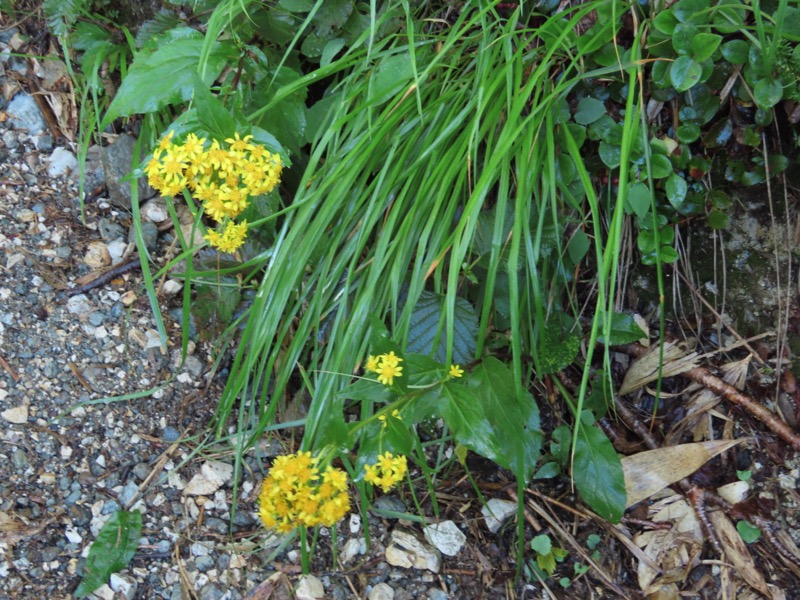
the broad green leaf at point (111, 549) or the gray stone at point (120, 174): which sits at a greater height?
the gray stone at point (120, 174)

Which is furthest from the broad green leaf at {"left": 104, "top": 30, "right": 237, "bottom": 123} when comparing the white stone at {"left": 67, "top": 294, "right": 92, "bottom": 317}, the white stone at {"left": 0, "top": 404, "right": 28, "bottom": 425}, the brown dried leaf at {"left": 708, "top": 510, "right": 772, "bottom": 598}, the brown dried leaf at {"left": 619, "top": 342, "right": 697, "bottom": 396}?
the brown dried leaf at {"left": 708, "top": 510, "right": 772, "bottom": 598}

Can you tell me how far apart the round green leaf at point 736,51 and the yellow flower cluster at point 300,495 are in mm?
1050

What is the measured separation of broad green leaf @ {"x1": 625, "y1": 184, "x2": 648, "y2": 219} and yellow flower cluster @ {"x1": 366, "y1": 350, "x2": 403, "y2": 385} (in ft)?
2.01

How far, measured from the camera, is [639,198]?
1.33 m

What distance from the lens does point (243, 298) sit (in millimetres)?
1485

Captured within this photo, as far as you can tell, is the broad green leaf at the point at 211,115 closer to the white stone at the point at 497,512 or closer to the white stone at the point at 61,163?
the white stone at the point at 61,163

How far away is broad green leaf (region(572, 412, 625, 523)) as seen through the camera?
4.28ft

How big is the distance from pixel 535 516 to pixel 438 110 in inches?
33.3

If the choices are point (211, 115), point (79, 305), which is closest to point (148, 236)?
point (79, 305)

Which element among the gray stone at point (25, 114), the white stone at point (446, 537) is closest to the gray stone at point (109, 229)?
the gray stone at point (25, 114)

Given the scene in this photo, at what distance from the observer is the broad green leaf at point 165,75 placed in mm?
1292

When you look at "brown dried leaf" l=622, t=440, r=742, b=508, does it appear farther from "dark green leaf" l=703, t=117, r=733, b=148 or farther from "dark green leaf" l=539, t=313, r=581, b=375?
"dark green leaf" l=703, t=117, r=733, b=148

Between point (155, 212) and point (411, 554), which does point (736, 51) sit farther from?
point (155, 212)

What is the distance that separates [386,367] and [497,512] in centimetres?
53
